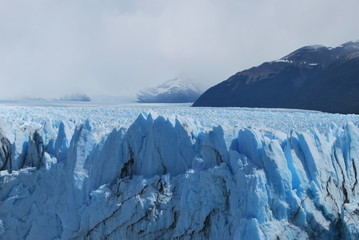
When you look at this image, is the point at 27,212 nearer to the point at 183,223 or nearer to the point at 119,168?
the point at 119,168

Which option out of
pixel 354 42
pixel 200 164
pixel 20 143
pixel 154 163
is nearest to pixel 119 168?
pixel 154 163

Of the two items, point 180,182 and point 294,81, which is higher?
point 294,81

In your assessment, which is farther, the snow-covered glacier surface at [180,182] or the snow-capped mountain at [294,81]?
the snow-capped mountain at [294,81]

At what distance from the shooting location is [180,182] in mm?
7945

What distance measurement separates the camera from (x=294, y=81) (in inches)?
1649

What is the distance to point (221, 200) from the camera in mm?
7449

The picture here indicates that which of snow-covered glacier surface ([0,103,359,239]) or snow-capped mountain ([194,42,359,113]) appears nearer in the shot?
snow-covered glacier surface ([0,103,359,239])

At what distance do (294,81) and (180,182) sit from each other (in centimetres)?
3645

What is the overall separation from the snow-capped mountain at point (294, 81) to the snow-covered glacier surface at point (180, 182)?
26.7m

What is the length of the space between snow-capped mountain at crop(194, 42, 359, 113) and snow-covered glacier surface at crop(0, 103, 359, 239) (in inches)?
1050

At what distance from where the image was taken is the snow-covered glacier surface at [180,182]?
7.13 m

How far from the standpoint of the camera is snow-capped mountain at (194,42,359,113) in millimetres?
34625

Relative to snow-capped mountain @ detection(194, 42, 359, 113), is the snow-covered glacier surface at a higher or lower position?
lower

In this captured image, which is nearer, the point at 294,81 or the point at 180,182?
the point at 180,182
